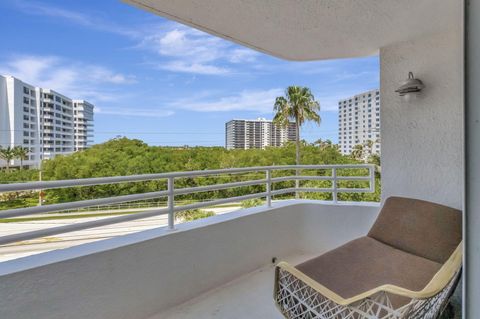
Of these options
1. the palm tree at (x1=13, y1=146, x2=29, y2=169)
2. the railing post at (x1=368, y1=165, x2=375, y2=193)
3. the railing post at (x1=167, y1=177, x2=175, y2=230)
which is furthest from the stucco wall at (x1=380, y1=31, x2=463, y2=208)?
the palm tree at (x1=13, y1=146, x2=29, y2=169)

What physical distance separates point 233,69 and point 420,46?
24558 mm

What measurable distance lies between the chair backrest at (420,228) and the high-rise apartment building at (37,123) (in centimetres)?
1675

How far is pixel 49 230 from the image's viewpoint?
1.62 metres

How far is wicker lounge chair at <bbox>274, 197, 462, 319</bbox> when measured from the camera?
125 cm

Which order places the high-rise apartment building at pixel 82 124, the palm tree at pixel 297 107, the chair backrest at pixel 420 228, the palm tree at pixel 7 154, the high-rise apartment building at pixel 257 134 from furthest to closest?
the high-rise apartment building at pixel 82 124, the high-rise apartment building at pixel 257 134, the palm tree at pixel 297 107, the palm tree at pixel 7 154, the chair backrest at pixel 420 228

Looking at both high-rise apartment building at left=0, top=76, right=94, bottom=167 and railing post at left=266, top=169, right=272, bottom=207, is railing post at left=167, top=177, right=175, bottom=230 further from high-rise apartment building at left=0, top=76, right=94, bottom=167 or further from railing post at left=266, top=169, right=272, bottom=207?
high-rise apartment building at left=0, top=76, right=94, bottom=167

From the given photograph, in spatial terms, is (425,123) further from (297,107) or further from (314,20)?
(297,107)

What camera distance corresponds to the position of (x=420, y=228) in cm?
207

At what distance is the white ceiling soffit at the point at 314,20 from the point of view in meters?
1.91

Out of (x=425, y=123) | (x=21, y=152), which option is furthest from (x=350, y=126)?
(x=21, y=152)

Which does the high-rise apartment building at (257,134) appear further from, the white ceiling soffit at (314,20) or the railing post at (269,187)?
the white ceiling soffit at (314,20)

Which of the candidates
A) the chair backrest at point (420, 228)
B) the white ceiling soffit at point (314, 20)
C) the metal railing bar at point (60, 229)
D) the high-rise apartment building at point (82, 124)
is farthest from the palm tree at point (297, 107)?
the metal railing bar at point (60, 229)

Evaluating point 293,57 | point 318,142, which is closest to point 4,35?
point 318,142

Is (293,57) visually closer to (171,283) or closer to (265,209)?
(265,209)
